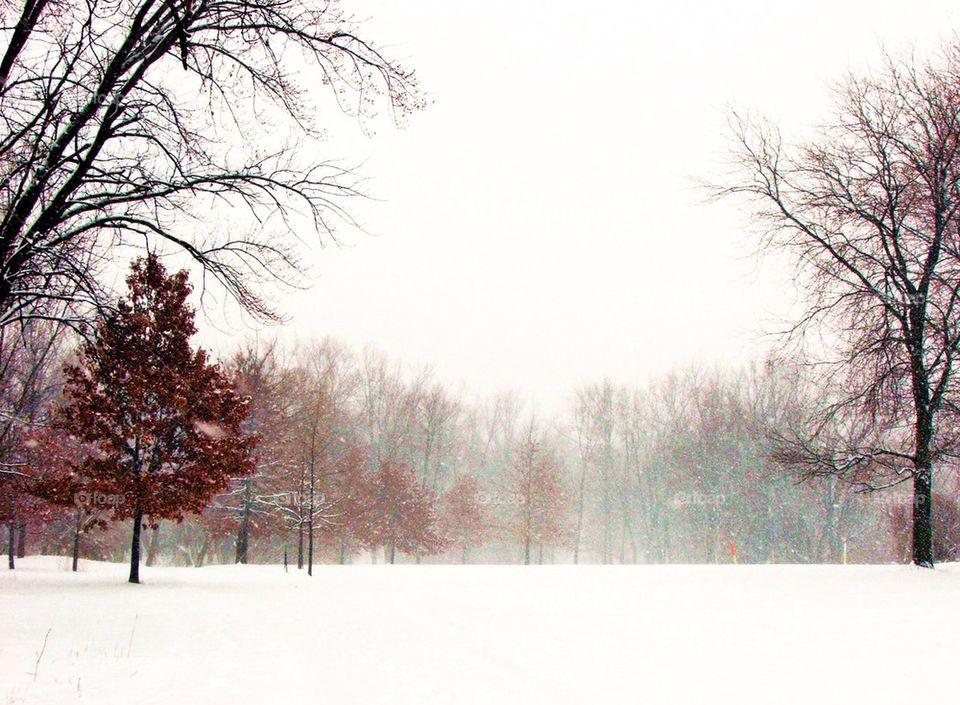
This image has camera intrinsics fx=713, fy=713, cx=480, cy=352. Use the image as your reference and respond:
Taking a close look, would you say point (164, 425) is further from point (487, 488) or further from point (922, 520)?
point (487, 488)

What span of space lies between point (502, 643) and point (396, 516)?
3434 cm

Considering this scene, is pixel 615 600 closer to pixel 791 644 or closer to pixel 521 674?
pixel 791 644

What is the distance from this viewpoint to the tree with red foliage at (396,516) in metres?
42.7

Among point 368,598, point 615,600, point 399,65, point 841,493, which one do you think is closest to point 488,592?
point 368,598

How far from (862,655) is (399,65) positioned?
8421 mm

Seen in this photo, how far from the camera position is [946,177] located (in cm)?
1594

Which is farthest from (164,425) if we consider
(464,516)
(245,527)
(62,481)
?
(464,516)

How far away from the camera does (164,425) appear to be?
57.7ft

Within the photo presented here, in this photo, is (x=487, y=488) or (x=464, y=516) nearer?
(x=464, y=516)

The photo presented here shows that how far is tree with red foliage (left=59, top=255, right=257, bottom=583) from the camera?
16938mm

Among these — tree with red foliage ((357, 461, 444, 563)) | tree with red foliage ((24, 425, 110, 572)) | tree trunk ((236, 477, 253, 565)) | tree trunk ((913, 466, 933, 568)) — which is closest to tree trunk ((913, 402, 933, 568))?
tree trunk ((913, 466, 933, 568))

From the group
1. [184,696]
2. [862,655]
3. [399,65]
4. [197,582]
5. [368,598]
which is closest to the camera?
[184,696]

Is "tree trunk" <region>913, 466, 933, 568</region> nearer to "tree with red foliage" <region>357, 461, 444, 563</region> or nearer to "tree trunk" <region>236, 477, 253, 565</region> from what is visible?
"tree trunk" <region>236, 477, 253, 565</region>

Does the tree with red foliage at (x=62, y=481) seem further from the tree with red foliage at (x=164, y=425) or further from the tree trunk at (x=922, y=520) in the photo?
the tree trunk at (x=922, y=520)
